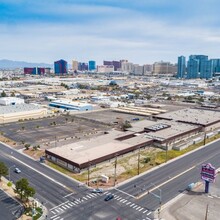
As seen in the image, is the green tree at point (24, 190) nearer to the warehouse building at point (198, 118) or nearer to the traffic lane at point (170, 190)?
the traffic lane at point (170, 190)

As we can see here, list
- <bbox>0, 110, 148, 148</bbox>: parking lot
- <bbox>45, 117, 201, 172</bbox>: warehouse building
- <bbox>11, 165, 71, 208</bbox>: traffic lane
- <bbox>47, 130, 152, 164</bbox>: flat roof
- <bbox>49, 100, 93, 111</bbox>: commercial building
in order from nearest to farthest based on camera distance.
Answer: <bbox>11, 165, 71, 208</bbox>: traffic lane → <bbox>45, 117, 201, 172</bbox>: warehouse building → <bbox>47, 130, 152, 164</bbox>: flat roof → <bbox>0, 110, 148, 148</bbox>: parking lot → <bbox>49, 100, 93, 111</bbox>: commercial building

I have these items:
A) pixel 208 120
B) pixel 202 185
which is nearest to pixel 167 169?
pixel 202 185

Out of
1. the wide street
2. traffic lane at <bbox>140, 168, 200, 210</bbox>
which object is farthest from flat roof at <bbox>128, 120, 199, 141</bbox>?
traffic lane at <bbox>140, 168, 200, 210</bbox>

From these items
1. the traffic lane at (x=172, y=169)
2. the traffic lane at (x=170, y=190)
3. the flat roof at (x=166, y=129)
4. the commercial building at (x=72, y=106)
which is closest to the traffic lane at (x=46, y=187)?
the traffic lane at (x=172, y=169)

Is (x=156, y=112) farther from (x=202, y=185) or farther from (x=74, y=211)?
(x=74, y=211)

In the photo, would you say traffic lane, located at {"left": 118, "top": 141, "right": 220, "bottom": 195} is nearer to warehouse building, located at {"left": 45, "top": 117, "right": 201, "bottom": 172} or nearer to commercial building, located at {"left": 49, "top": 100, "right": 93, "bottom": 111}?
warehouse building, located at {"left": 45, "top": 117, "right": 201, "bottom": 172}

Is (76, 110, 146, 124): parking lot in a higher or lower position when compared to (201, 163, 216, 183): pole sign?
lower
